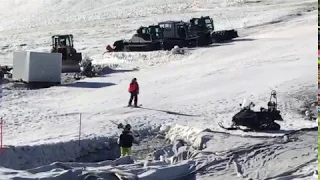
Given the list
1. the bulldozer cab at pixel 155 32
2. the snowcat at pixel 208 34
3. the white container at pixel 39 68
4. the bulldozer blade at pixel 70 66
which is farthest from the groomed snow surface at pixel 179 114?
the bulldozer cab at pixel 155 32

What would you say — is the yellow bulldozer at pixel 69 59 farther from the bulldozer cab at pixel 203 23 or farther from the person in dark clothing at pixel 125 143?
the person in dark clothing at pixel 125 143

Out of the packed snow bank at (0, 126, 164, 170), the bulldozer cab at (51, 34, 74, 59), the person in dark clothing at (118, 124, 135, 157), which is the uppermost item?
the bulldozer cab at (51, 34, 74, 59)

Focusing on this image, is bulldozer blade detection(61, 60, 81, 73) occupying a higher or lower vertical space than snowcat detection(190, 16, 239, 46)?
lower

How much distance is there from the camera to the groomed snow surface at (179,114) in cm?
1215

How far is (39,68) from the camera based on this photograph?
25.7m

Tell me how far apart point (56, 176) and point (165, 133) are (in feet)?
20.9

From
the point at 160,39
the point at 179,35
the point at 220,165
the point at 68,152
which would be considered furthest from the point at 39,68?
the point at 220,165

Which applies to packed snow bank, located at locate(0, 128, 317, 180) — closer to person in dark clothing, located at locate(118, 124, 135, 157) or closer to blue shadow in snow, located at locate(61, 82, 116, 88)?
person in dark clothing, located at locate(118, 124, 135, 157)

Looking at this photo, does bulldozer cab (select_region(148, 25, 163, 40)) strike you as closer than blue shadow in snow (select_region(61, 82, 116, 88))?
No

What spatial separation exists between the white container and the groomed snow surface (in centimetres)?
98

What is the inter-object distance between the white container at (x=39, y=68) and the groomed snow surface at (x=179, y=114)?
979 millimetres

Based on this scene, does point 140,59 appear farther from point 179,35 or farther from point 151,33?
point 179,35

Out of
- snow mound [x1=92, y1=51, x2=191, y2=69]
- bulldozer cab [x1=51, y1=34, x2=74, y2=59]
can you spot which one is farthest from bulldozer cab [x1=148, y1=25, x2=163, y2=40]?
bulldozer cab [x1=51, y1=34, x2=74, y2=59]

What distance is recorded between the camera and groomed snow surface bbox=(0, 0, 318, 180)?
12.1m
